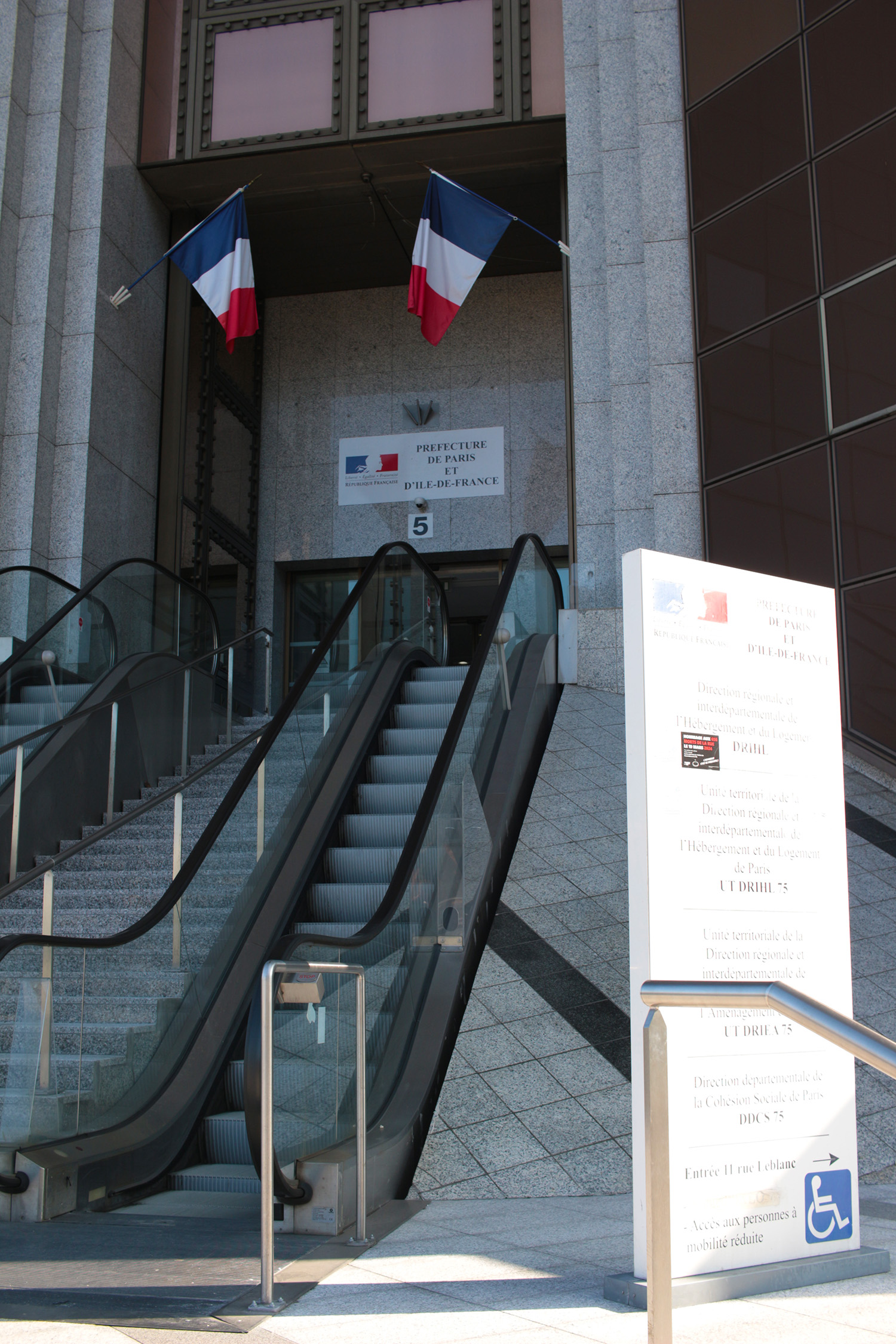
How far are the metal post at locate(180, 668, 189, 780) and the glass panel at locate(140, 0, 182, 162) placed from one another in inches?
264

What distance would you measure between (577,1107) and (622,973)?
1079 mm

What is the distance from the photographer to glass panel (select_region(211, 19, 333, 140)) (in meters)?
12.7

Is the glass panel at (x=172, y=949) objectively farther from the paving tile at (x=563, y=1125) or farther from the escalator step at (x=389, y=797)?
the paving tile at (x=563, y=1125)

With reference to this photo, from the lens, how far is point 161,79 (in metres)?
13.2

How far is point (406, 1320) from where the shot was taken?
9.27 ft

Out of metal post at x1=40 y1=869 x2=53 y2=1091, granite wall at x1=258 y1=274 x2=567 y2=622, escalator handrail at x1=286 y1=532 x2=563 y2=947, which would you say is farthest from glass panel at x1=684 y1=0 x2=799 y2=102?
metal post at x1=40 y1=869 x2=53 y2=1091

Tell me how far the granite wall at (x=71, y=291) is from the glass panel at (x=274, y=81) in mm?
996

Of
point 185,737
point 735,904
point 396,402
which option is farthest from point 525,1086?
point 396,402

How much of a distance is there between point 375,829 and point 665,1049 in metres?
4.79

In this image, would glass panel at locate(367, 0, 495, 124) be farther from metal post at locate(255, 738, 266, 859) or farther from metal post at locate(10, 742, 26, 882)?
metal post at locate(255, 738, 266, 859)

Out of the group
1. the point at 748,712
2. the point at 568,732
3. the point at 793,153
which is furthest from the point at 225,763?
the point at 793,153

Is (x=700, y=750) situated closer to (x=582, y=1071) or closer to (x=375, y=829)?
(x=582, y=1071)

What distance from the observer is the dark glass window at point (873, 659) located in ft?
29.9

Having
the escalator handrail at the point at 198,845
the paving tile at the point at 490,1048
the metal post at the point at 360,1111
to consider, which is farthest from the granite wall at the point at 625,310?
the metal post at the point at 360,1111
